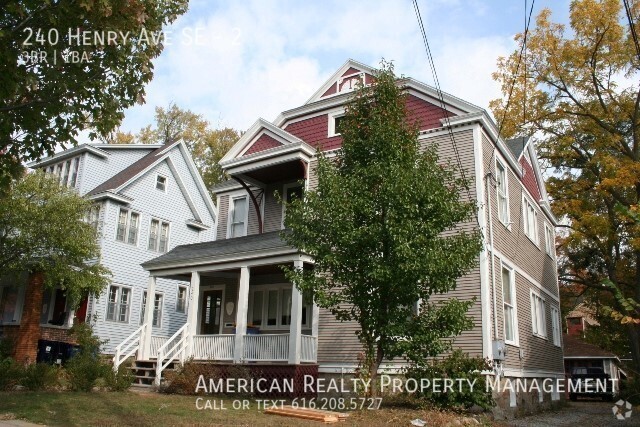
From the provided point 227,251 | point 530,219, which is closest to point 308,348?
point 227,251

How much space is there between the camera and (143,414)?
446 inches

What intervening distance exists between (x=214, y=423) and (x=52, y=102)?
6.42m

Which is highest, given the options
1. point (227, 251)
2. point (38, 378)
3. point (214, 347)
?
point (227, 251)

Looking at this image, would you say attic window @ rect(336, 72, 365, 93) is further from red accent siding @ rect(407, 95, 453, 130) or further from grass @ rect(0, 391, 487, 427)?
grass @ rect(0, 391, 487, 427)

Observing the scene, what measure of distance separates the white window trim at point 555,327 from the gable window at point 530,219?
387 cm

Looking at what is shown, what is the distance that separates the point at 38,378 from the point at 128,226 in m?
12.5

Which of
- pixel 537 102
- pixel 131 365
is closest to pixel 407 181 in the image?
pixel 131 365

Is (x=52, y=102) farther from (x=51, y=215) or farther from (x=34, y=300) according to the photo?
(x=34, y=300)

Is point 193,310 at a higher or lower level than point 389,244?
lower

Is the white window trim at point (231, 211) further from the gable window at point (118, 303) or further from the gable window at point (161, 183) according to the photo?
the gable window at point (161, 183)

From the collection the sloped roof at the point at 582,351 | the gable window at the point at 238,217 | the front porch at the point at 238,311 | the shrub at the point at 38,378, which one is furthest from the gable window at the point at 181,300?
the sloped roof at the point at 582,351

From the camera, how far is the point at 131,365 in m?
18.3

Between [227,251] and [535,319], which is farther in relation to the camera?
[535,319]

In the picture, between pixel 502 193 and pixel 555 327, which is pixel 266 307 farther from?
pixel 555 327
